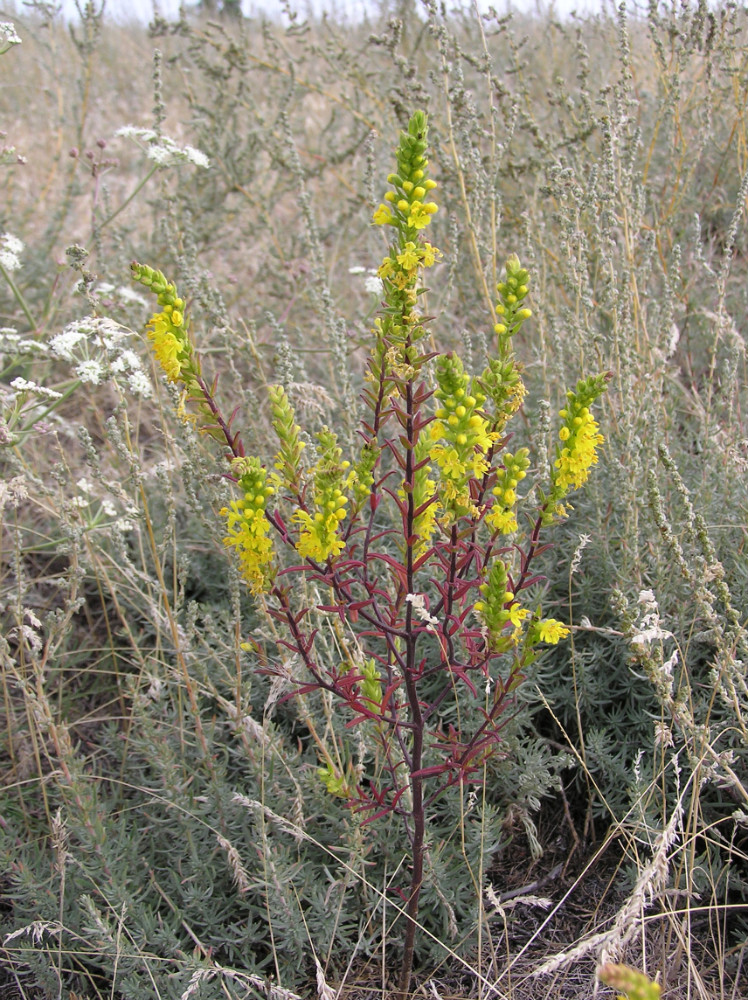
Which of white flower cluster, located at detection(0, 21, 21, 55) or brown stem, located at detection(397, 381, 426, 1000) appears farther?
white flower cluster, located at detection(0, 21, 21, 55)

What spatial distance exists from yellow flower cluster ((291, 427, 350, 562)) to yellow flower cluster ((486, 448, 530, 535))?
1.10 feet

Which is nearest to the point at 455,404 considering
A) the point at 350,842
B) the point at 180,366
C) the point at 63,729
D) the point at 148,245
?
the point at 180,366

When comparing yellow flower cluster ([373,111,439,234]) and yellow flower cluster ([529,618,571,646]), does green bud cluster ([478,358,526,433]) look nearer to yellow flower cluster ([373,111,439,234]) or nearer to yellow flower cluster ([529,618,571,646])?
yellow flower cluster ([373,111,439,234])

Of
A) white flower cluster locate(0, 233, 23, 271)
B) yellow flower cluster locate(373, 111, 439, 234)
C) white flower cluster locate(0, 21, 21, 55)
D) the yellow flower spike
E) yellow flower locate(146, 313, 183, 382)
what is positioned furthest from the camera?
white flower cluster locate(0, 233, 23, 271)

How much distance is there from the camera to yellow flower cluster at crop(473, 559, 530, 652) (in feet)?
4.85

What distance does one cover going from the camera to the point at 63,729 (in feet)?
6.84

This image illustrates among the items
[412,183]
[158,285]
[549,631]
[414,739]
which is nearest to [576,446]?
[549,631]

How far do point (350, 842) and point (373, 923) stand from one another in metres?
0.30

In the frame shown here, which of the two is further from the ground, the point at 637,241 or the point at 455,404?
the point at 637,241

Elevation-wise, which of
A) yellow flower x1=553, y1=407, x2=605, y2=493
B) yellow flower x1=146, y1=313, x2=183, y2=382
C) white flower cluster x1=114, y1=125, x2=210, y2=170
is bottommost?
yellow flower x1=553, y1=407, x2=605, y2=493

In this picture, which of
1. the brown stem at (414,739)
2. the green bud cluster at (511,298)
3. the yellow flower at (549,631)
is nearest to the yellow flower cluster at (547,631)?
the yellow flower at (549,631)

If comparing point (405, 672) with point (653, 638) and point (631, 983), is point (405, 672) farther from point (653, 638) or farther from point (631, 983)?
point (631, 983)

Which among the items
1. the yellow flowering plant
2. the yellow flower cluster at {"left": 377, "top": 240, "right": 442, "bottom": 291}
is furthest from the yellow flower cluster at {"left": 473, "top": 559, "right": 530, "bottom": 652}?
the yellow flower cluster at {"left": 377, "top": 240, "right": 442, "bottom": 291}

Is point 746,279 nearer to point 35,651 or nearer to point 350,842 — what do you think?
point 350,842
